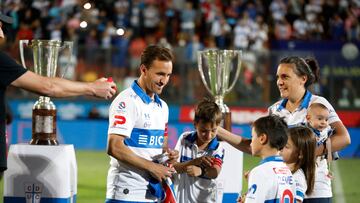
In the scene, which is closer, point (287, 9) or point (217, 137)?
point (217, 137)

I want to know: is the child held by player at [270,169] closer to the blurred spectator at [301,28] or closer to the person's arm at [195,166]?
the person's arm at [195,166]

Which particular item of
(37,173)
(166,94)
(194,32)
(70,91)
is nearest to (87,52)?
(166,94)

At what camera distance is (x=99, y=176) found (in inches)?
527

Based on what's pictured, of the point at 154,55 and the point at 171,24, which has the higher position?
the point at 171,24

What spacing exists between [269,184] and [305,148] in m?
0.75

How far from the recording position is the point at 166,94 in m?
18.0

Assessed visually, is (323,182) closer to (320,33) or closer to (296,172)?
(296,172)

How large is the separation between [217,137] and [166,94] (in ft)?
37.6

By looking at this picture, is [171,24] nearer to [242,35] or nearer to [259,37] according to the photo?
[242,35]

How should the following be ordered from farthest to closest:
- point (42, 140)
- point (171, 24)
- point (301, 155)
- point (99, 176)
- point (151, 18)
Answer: point (151, 18) → point (171, 24) → point (99, 176) → point (42, 140) → point (301, 155)

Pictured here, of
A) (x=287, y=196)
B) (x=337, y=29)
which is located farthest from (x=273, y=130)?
(x=337, y=29)

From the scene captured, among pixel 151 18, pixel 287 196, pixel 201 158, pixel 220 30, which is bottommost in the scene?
pixel 287 196

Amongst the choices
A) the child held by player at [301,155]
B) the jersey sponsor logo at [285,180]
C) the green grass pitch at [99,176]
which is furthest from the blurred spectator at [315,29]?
the jersey sponsor logo at [285,180]

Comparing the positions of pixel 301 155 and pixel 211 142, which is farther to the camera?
pixel 211 142
